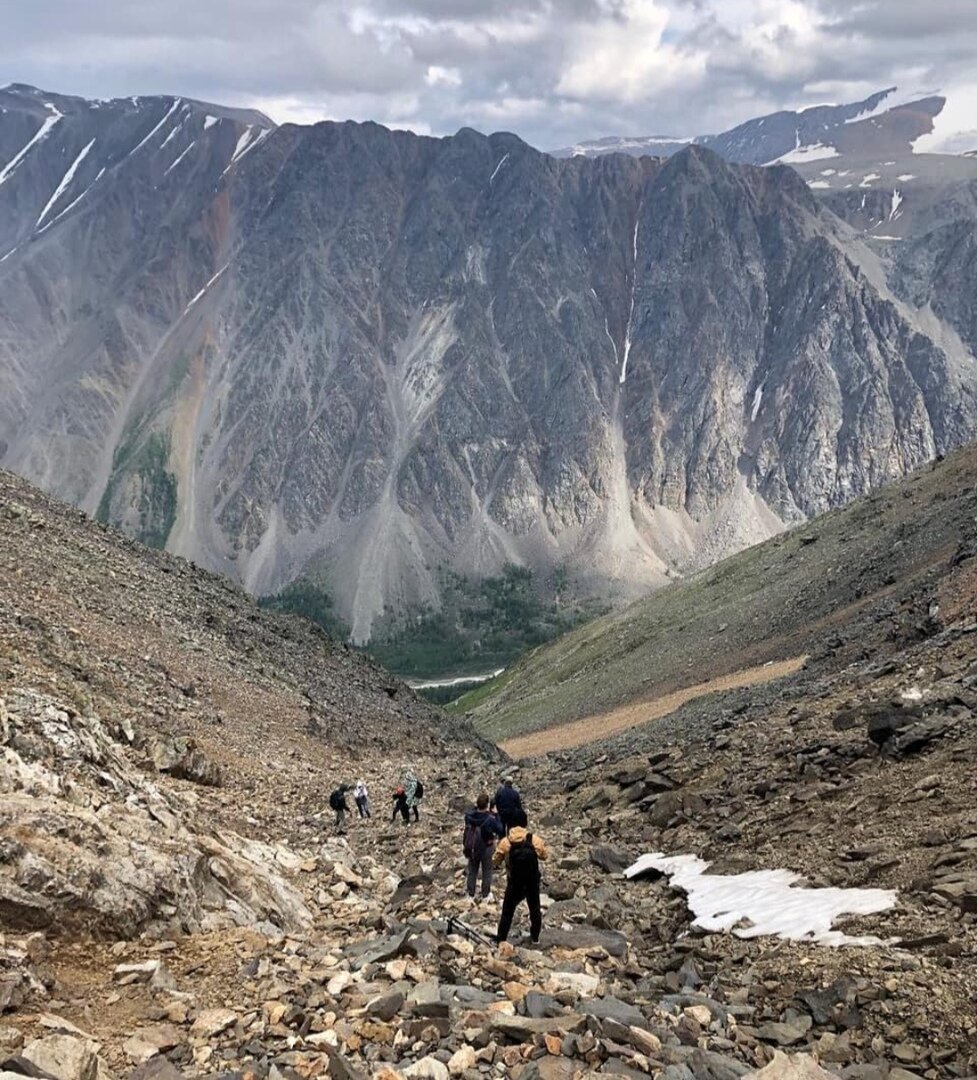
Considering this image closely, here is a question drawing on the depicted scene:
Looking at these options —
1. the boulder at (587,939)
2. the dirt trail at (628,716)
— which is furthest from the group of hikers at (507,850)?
the dirt trail at (628,716)

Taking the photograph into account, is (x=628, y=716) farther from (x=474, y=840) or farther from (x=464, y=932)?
(x=464, y=932)

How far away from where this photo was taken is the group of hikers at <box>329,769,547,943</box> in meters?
15.9

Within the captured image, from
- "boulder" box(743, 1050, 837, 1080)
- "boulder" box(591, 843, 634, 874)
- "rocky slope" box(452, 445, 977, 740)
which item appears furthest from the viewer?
"rocky slope" box(452, 445, 977, 740)

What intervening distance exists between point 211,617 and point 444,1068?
139 feet

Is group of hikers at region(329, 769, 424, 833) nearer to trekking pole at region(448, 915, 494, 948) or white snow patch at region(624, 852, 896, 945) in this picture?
white snow patch at region(624, 852, 896, 945)

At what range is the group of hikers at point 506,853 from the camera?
15898 mm

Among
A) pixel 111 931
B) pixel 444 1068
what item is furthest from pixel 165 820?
pixel 444 1068

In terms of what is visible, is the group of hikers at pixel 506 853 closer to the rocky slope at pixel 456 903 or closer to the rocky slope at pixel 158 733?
the rocky slope at pixel 456 903

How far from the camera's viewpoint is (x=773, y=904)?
16.5 metres

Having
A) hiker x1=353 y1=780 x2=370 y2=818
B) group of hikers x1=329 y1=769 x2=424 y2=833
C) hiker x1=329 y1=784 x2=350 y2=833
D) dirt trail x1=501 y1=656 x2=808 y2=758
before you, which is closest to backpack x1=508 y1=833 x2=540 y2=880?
group of hikers x1=329 y1=769 x2=424 y2=833

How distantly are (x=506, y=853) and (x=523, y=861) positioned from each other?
0.38 metres

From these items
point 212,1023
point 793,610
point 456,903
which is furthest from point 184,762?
point 793,610

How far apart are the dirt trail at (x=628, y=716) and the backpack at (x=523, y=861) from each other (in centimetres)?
4233

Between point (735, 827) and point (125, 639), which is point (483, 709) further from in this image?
point (735, 827)
